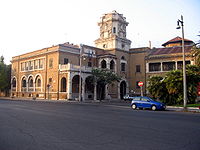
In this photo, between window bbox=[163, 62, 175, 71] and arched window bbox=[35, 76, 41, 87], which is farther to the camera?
window bbox=[163, 62, 175, 71]

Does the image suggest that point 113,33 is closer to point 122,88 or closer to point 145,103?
point 122,88

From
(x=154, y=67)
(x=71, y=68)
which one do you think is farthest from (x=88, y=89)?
(x=154, y=67)

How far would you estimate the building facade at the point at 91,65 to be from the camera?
1800 inches

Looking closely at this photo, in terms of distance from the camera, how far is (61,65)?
45375 millimetres

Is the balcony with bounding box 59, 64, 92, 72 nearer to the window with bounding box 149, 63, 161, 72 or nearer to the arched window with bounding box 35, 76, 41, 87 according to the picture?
the arched window with bounding box 35, 76, 41, 87

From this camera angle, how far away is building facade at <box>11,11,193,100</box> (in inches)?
1800

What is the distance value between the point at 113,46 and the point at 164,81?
26.6m

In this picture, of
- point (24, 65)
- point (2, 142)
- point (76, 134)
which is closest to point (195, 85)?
point (76, 134)

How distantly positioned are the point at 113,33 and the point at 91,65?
11.3 m

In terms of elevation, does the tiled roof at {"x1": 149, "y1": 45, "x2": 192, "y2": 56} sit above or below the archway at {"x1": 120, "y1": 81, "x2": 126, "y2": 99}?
above

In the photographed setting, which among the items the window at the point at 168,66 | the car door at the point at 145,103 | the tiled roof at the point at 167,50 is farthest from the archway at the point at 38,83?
the car door at the point at 145,103

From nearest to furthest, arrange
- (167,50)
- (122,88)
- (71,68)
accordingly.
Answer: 1. (71,68)
2. (167,50)
3. (122,88)

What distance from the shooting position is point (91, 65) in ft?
172

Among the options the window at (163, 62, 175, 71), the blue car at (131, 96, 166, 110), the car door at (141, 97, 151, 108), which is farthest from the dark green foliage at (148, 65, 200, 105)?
the window at (163, 62, 175, 71)
